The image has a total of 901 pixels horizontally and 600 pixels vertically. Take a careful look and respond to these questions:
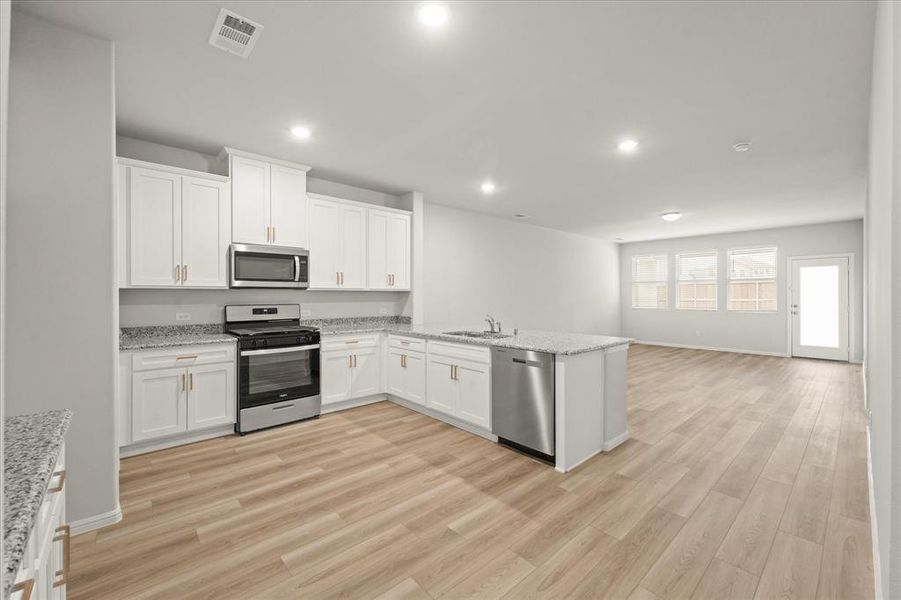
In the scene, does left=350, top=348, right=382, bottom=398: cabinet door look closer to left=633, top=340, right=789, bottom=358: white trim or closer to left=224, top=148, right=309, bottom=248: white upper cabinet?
left=224, top=148, right=309, bottom=248: white upper cabinet

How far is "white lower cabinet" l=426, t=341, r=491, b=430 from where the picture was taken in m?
3.67

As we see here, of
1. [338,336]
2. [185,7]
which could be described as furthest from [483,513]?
[185,7]

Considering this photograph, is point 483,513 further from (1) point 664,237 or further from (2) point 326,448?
(1) point 664,237

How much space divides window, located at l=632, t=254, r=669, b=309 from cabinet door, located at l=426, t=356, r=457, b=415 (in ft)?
25.2

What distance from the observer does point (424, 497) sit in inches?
106

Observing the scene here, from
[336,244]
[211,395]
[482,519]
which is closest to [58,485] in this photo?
[482,519]

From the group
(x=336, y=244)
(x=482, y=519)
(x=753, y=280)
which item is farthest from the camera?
(x=753, y=280)

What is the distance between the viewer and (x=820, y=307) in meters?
7.68

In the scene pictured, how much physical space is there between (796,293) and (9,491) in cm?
1043

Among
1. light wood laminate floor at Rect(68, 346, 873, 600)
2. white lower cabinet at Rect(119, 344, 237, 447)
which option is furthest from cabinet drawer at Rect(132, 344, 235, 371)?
light wood laminate floor at Rect(68, 346, 873, 600)

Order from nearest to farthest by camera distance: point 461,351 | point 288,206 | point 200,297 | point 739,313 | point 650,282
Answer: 1. point 461,351
2. point 200,297
3. point 288,206
4. point 739,313
5. point 650,282

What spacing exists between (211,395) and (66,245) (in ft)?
5.99

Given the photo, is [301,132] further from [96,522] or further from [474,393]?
[96,522]

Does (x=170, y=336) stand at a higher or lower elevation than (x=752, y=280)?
lower
